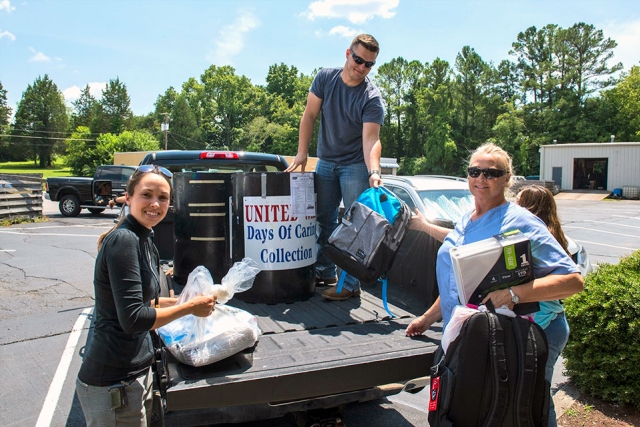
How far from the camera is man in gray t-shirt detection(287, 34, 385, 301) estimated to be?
12.5 feet

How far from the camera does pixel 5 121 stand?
92.4 metres

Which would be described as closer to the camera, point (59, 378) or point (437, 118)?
point (59, 378)

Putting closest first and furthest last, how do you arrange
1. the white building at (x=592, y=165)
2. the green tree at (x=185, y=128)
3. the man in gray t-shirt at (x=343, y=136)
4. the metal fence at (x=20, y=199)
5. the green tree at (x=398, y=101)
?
the man in gray t-shirt at (x=343, y=136) → the metal fence at (x=20, y=199) → the white building at (x=592, y=165) → the green tree at (x=398, y=101) → the green tree at (x=185, y=128)

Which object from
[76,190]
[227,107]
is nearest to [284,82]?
[227,107]

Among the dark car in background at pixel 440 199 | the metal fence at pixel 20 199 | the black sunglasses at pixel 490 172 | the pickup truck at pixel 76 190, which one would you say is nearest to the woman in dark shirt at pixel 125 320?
the black sunglasses at pixel 490 172

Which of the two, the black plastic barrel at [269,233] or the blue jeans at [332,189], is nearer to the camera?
the black plastic barrel at [269,233]

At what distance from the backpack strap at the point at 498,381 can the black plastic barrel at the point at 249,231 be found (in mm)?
1711

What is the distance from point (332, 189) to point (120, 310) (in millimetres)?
2379

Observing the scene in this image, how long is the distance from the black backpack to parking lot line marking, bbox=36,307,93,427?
3092 millimetres

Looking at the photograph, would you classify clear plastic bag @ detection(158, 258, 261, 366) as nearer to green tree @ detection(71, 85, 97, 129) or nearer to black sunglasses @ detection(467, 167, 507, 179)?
black sunglasses @ detection(467, 167, 507, 179)

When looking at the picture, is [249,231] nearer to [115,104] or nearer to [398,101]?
[398,101]

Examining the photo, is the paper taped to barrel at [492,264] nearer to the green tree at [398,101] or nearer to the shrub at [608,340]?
the shrub at [608,340]

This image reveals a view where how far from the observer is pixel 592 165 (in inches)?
1599

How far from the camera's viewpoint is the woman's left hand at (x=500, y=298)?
2.16 metres
